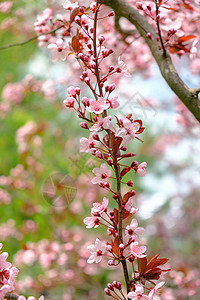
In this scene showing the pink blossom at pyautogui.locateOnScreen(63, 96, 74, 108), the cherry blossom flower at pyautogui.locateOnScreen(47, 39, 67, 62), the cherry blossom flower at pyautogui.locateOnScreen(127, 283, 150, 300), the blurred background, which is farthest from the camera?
the blurred background

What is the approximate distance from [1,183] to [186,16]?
1912 mm

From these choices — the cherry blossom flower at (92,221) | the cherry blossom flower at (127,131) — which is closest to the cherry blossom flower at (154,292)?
the cherry blossom flower at (92,221)

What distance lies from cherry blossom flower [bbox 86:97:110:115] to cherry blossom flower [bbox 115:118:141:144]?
4 centimetres

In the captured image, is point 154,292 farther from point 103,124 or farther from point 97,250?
point 103,124

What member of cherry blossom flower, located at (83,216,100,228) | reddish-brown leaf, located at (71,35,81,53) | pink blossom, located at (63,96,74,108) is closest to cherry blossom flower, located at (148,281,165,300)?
cherry blossom flower, located at (83,216,100,228)

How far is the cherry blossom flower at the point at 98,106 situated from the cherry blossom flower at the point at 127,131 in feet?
0.14

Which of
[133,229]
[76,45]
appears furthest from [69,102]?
[133,229]

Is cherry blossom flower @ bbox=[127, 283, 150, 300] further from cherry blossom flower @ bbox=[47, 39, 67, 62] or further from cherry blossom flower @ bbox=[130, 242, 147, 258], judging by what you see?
cherry blossom flower @ bbox=[47, 39, 67, 62]

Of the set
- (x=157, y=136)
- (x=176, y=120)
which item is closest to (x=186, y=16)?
(x=176, y=120)

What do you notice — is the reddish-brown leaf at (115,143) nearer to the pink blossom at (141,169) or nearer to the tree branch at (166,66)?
the pink blossom at (141,169)

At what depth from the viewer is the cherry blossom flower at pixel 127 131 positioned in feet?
2.14

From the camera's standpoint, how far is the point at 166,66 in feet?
3.08

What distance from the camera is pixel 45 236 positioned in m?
3.06

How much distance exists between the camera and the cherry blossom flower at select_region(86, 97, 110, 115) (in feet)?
2.17
